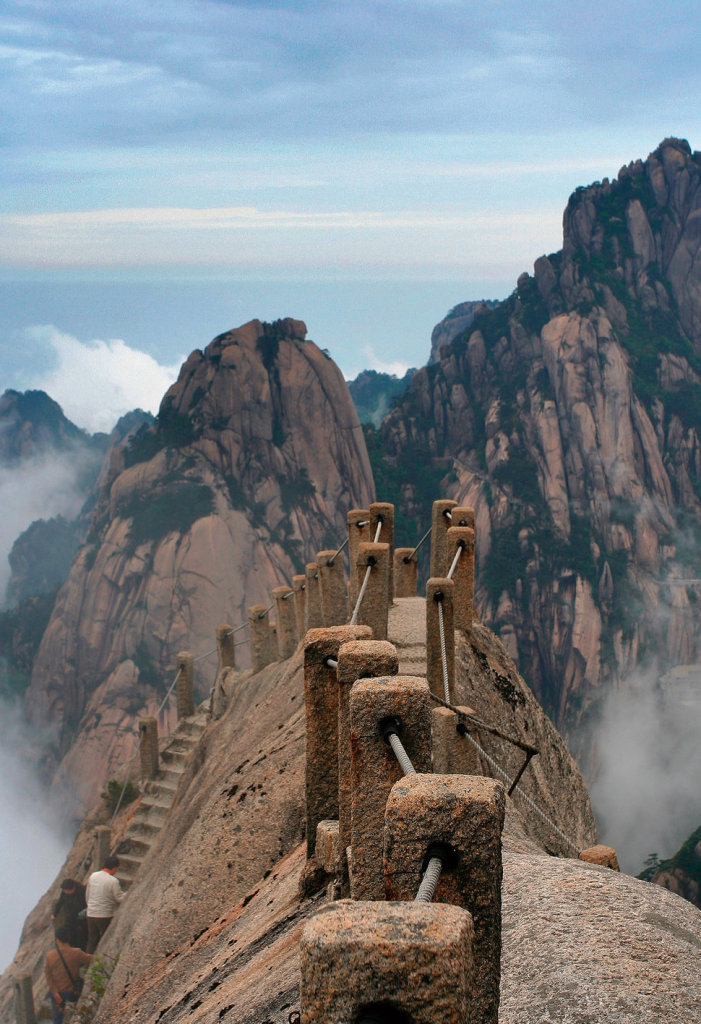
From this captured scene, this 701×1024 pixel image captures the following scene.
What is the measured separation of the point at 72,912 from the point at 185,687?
22.3 feet

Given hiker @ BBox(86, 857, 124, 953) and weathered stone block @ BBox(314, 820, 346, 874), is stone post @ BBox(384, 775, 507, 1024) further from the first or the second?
hiker @ BBox(86, 857, 124, 953)

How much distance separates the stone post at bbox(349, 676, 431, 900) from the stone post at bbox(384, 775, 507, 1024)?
51.5 inches

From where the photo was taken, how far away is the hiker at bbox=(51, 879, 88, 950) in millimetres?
19000

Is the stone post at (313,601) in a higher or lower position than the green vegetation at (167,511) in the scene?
higher

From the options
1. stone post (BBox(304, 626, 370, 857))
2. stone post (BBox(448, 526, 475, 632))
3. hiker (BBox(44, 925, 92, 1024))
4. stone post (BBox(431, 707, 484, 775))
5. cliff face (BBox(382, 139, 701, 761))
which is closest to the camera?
stone post (BBox(304, 626, 370, 857))

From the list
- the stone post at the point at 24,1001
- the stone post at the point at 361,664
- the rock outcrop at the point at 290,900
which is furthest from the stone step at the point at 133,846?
the stone post at the point at 361,664

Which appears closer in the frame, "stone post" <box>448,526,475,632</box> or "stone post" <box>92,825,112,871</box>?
"stone post" <box>448,526,475,632</box>

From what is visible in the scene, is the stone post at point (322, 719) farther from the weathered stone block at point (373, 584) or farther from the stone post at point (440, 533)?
the stone post at point (440, 533)

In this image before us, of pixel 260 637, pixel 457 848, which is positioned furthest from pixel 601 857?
pixel 260 637

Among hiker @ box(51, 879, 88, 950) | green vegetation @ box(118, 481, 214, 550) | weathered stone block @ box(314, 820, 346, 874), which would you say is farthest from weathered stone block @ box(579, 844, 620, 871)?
green vegetation @ box(118, 481, 214, 550)

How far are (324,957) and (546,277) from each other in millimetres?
101491

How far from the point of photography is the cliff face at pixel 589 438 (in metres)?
89.0

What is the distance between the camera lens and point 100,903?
17.5 metres

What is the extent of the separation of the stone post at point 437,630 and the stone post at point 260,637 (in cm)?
1011
